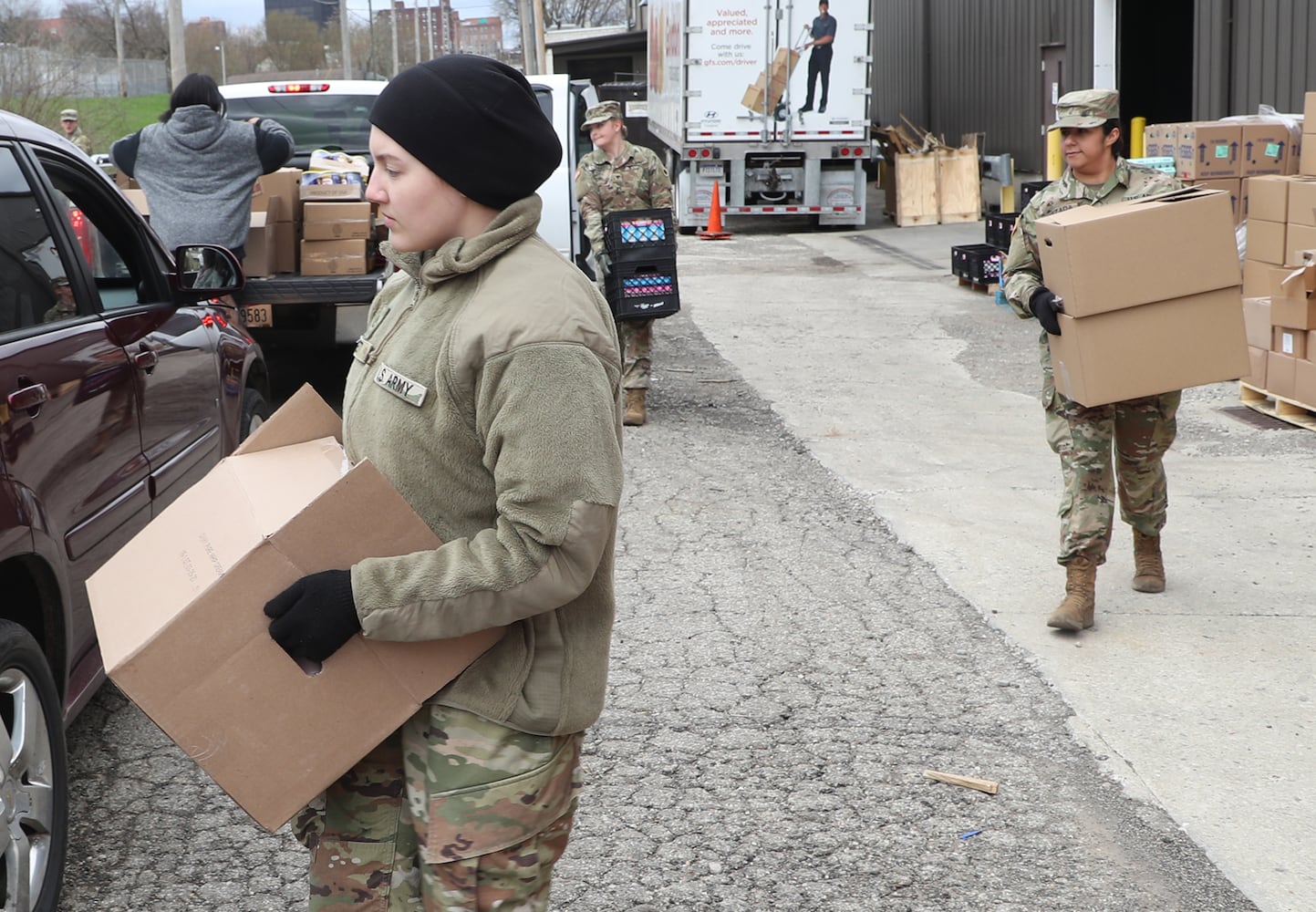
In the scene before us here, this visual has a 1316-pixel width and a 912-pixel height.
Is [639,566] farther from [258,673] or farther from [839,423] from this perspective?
[258,673]

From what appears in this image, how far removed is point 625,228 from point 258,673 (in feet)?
22.9

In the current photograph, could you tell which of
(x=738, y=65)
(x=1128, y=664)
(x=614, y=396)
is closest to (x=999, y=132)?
(x=738, y=65)

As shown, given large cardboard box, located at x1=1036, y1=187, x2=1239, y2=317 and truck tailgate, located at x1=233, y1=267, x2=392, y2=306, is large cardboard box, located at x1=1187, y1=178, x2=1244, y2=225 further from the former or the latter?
truck tailgate, located at x1=233, y1=267, x2=392, y2=306

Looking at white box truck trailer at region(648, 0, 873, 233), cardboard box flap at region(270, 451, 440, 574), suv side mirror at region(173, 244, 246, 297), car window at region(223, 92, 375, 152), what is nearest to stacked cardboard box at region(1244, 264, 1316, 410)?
suv side mirror at region(173, 244, 246, 297)

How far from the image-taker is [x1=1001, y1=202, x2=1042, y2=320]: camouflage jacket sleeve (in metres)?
5.24

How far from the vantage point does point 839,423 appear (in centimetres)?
889

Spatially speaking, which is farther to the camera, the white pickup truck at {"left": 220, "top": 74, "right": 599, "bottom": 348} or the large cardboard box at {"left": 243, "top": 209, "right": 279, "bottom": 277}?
the white pickup truck at {"left": 220, "top": 74, "right": 599, "bottom": 348}

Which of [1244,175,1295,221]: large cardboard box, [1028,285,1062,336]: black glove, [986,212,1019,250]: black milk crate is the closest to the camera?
[1028,285,1062,336]: black glove

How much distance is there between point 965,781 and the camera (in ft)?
13.3

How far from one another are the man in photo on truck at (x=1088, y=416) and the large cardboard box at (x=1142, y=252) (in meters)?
0.18

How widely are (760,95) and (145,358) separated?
56.2 ft

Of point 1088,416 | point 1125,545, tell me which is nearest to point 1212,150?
point 1125,545

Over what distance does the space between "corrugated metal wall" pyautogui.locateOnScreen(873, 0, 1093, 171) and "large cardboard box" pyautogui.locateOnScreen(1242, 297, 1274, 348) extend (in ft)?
41.1

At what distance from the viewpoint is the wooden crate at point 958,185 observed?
21781 mm
